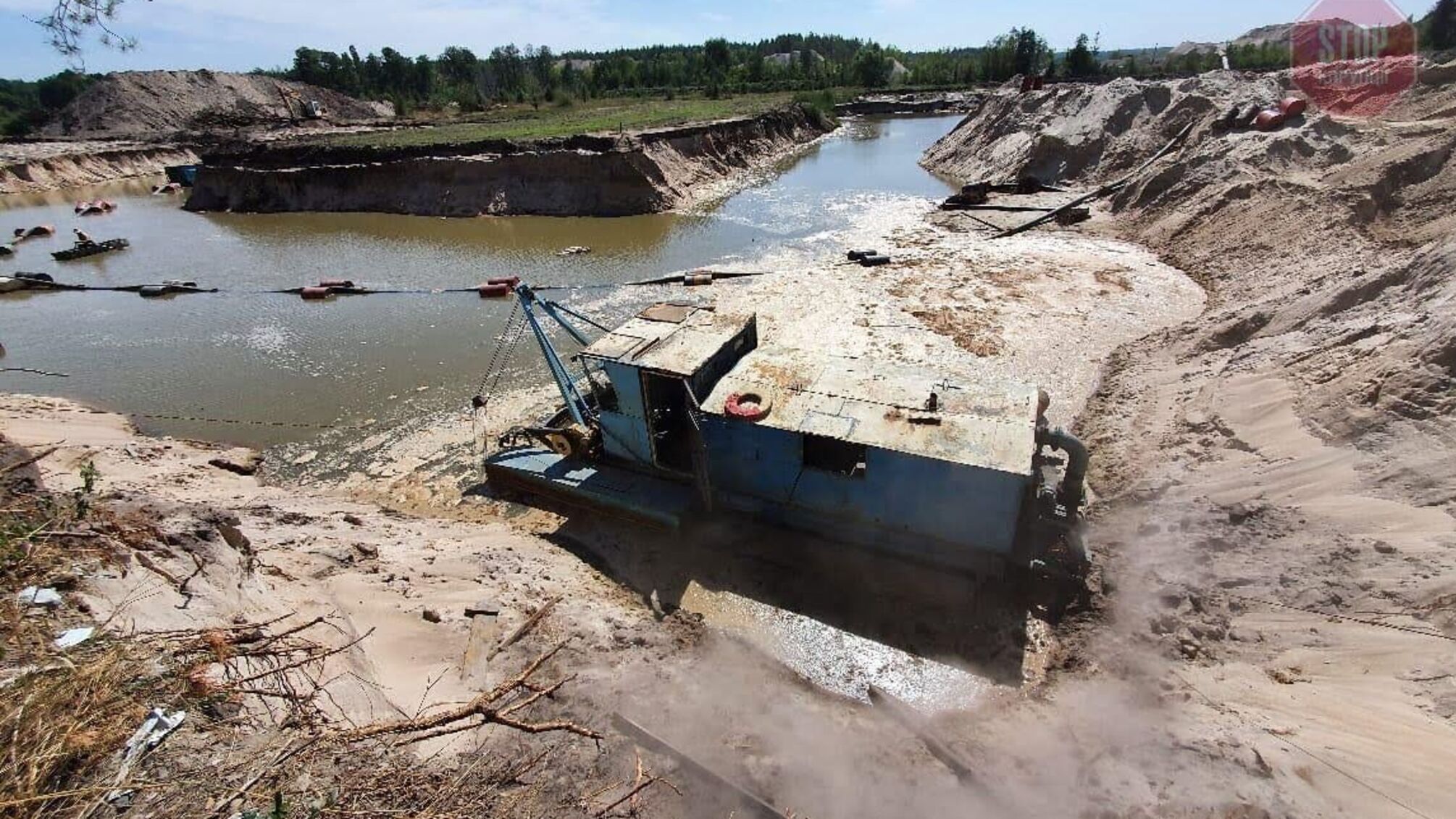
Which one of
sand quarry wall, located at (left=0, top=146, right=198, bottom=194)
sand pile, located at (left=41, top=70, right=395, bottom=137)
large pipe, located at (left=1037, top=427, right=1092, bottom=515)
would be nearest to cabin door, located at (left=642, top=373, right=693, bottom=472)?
large pipe, located at (left=1037, top=427, right=1092, bottom=515)

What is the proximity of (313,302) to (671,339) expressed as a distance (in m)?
17.7

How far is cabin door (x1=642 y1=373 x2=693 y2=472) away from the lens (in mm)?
9914

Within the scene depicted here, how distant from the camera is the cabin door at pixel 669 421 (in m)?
9.91

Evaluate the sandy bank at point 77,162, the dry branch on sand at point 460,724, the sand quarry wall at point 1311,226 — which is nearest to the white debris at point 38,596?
the dry branch on sand at point 460,724

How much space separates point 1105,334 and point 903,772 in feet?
45.2

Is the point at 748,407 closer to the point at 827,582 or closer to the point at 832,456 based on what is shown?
the point at 832,456

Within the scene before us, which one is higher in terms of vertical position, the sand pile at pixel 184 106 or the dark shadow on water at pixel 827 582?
the sand pile at pixel 184 106

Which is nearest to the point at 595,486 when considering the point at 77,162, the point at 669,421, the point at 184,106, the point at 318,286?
the point at 669,421

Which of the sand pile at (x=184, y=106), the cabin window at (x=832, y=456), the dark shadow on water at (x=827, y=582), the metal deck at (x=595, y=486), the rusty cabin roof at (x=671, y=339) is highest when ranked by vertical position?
the sand pile at (x=184, y=106)

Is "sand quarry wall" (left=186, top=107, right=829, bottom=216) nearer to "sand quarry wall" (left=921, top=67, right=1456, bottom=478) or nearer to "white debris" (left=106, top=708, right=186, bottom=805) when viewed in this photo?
"sand quarry wall" (left=921, top=67, right=1456, bottom=478)

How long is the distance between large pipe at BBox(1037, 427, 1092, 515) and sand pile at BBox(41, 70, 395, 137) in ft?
268

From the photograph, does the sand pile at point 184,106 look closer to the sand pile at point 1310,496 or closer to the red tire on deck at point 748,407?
the red tire on deck at point 748,407

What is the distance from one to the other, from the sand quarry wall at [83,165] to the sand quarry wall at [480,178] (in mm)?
19278

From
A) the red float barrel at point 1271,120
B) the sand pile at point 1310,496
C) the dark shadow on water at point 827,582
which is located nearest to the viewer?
the sand pile at point 1310,496
